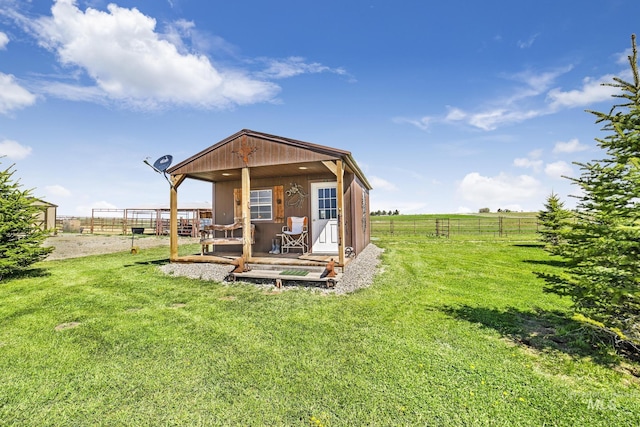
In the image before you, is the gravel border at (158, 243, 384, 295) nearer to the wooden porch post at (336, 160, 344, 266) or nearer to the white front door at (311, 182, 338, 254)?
the wooden porch post at (336, 160, 344, 266)

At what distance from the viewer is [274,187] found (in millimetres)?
9172

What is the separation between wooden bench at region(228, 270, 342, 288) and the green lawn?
0.84 metres

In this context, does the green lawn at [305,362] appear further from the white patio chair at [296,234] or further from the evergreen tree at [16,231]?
the white patio chair at [296,234]

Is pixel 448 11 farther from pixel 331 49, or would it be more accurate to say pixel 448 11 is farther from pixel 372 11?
pixel 331 49

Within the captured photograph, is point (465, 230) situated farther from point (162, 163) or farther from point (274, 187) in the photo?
point (162, 163)

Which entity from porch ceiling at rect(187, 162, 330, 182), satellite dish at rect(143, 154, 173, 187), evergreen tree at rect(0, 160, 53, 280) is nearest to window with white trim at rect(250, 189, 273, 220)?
porch ceiling at rect(187, 162, 330, 182)

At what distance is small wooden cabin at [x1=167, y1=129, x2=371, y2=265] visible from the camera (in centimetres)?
667

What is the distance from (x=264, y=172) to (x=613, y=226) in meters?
7.42

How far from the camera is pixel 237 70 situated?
1047cm

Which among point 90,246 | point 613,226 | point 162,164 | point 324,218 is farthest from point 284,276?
point 90,246

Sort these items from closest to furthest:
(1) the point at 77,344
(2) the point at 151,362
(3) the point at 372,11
A: 1. (2) the point at 151,362
2. (1) the point at 77,344
3. (3) the point at 372,11

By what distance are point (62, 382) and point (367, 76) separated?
35.3 feet

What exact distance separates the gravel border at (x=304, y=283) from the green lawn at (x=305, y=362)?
Result: 707 millimetres

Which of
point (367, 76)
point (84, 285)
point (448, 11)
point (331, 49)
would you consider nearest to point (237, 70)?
point (331, 49)
